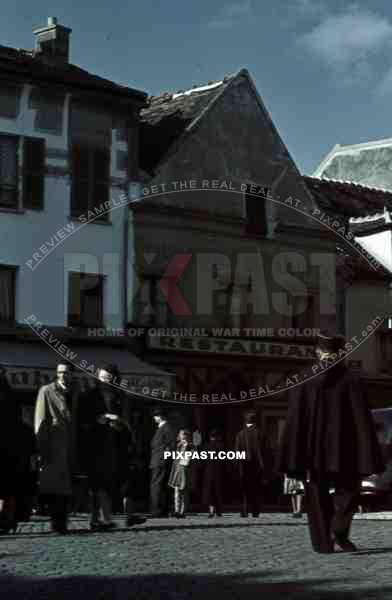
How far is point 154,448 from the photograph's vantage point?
2355 cm

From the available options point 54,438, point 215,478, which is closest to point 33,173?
point 215,478

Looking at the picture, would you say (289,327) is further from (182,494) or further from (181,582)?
(181,582)

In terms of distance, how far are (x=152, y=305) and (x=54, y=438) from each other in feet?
65.5

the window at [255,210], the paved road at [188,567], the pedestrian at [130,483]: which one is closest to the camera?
the paved road at [188,567]

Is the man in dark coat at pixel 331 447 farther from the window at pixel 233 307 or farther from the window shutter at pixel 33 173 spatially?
the window at pixel 233 307

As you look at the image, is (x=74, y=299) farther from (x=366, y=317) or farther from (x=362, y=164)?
(x=362, y=164)

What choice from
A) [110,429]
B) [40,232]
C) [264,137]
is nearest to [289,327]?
[264,137]

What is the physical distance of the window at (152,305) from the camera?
36.6 metres

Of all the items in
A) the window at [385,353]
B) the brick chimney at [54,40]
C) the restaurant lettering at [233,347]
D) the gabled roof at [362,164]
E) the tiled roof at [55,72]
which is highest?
the gabled roof at [362,164]

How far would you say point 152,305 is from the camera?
3681 cm

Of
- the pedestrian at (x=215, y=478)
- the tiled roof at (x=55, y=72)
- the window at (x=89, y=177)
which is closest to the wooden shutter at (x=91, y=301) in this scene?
the window at (x=89, y=177)

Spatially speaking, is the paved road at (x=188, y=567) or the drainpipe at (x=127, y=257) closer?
the paved road at (x=188, y=567)

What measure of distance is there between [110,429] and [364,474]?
515 cm

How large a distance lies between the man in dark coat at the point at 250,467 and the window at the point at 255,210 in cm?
1432
